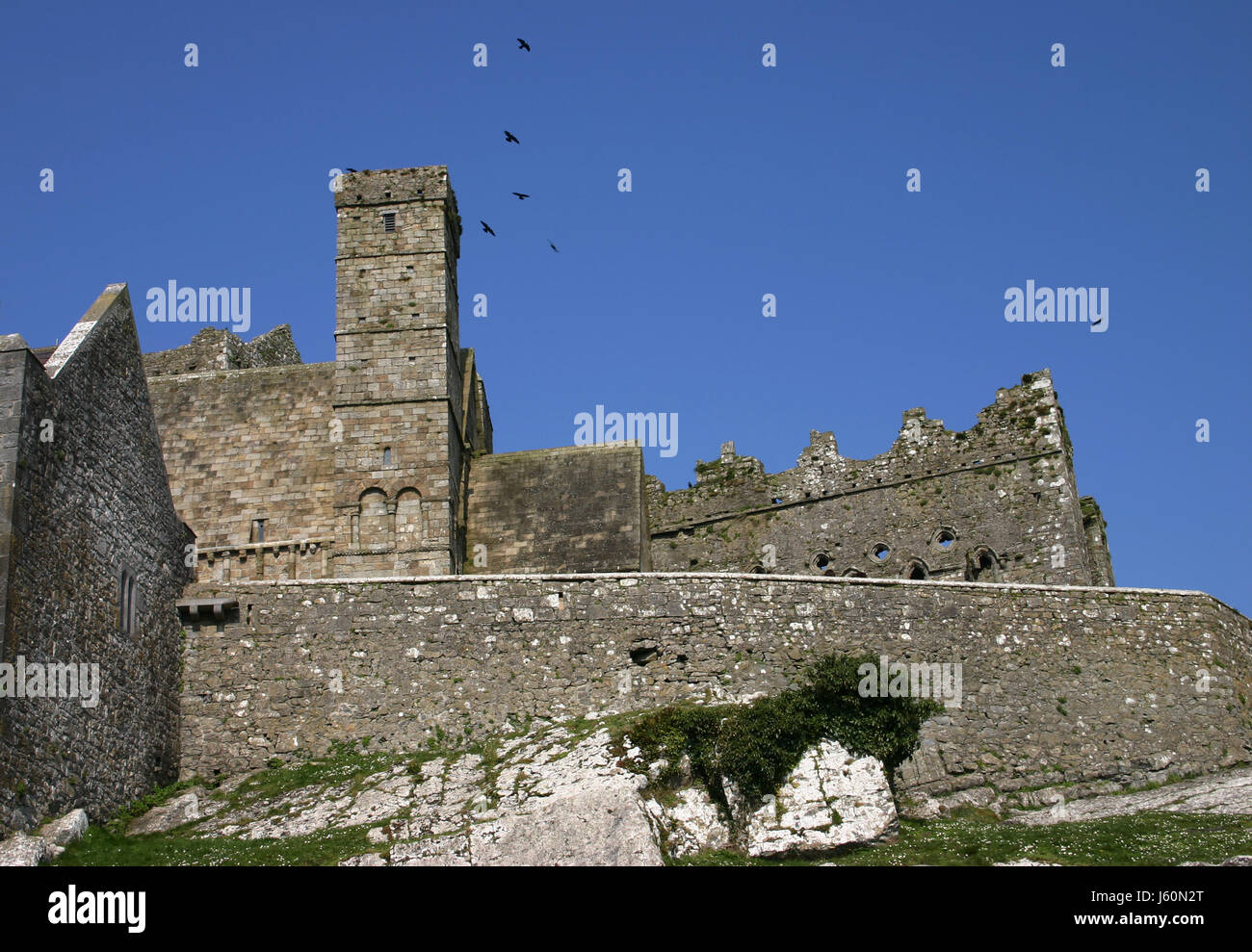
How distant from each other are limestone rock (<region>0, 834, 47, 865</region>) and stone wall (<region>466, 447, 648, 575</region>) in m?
14.6

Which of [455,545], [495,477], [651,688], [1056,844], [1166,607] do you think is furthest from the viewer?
[495,477]

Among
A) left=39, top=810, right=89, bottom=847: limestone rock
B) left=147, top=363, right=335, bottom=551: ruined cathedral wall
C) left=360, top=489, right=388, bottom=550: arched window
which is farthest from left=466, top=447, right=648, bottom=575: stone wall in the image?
left=39, top=810, right=89, bottom=847: limestone rock

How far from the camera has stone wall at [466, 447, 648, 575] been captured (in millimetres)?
35688

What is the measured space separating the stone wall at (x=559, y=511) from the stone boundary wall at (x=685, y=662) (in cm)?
531

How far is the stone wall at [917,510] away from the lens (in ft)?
133

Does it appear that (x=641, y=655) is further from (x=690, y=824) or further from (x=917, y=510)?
(x=917, y=510)

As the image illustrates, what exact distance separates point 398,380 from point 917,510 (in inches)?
577

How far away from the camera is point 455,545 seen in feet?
116

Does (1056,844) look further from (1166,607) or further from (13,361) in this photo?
(13,361)

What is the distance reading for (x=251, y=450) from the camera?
36.8 metres

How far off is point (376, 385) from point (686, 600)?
1009 cm
